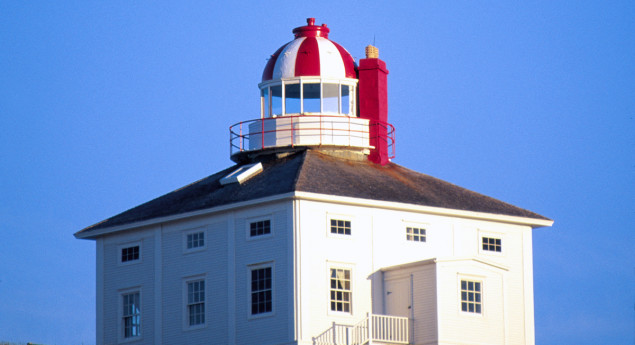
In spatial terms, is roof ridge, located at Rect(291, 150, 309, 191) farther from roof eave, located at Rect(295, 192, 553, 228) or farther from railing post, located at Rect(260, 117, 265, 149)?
railing post, located at Rect(260, 117, 265, 149)

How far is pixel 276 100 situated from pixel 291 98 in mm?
606

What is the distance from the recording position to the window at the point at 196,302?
55812 millimetres

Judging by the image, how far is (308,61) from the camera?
6072cm

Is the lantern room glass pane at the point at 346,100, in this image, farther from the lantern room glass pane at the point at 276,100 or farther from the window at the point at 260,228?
the window at the point at 260,228

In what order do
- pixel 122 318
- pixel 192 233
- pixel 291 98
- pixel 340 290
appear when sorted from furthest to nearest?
pixel 291 98 < pixel 122 318 < pixel 192 233 < pixel 340 290

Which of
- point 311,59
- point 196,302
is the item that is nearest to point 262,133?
point 311,59

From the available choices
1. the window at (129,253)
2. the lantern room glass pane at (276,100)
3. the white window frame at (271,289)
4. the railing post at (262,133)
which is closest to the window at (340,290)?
the white window frame at (271,289)

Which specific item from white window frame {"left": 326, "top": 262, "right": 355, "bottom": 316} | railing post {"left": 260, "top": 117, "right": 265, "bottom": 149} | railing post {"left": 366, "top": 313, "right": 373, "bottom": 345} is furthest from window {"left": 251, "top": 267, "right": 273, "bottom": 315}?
railing post {"left": 260, "top": 117, "right": 265, "bottom": 149}

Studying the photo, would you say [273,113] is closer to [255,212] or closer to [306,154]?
[306,154]

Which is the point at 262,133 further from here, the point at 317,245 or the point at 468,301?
the point at 468,301

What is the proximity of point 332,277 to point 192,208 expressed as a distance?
18.7 feet

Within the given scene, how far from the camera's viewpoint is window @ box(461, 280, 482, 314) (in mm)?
54094

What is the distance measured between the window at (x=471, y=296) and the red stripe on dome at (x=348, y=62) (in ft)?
34.4

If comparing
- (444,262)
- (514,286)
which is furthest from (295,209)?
(514,286)
